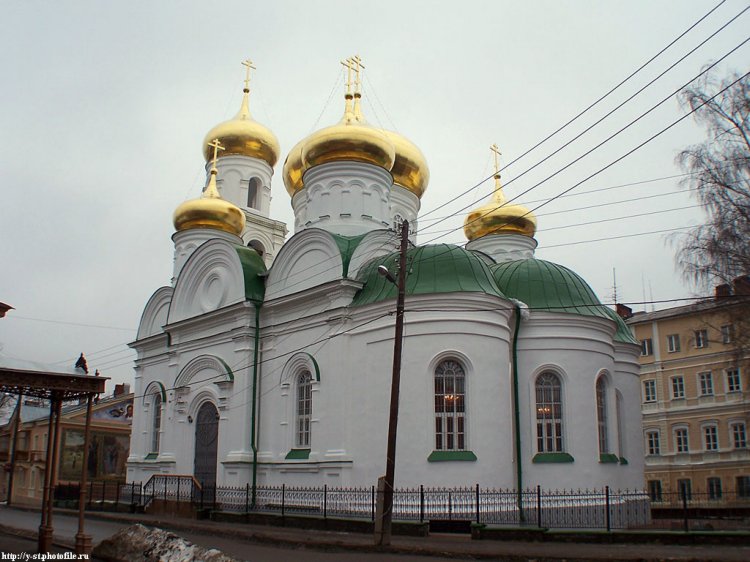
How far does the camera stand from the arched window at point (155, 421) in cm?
2567

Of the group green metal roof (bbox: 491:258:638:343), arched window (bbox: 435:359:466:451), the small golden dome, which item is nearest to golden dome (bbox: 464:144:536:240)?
the small golden dome

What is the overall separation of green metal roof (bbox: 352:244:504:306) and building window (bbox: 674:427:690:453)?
18161mm

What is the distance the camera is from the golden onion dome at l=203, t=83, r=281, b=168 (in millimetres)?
29609

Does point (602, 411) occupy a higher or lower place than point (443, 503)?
higher

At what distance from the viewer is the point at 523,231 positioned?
27156 millimetres

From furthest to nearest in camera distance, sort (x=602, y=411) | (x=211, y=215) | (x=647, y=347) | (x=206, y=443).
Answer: (x=647, y=347) < (x=211, y=215) < (x=206, y=443) < (x=602, y=411)

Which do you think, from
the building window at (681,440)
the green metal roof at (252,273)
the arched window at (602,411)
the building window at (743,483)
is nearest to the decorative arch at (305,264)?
the green metal roof at (252,273)

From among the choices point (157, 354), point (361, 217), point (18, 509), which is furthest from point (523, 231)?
point (18, 509)

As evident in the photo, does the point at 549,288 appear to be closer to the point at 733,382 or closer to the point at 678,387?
the point at 733,382

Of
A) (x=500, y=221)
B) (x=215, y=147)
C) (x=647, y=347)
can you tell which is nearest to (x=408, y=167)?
(x=500, y=221)

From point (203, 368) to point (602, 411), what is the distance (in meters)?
11.8

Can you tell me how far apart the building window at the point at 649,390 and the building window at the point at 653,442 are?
1524mm

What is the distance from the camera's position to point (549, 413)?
18312 mm

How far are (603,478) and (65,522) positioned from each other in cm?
1320
